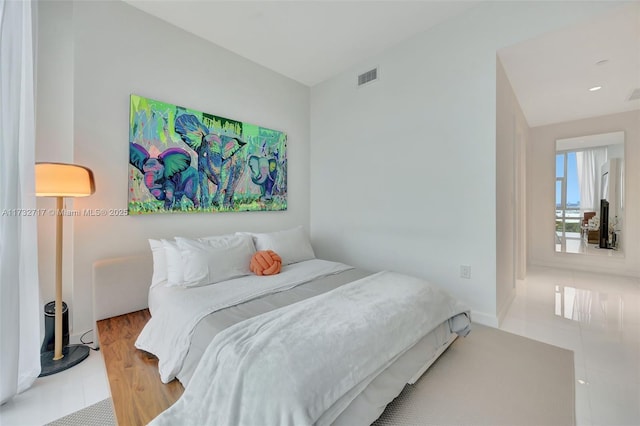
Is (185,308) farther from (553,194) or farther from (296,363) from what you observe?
(553,194)

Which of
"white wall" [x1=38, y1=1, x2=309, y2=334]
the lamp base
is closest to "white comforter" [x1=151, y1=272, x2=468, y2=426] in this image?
the lamp base

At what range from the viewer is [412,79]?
3027mm

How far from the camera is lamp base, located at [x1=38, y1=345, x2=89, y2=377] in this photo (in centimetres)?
182

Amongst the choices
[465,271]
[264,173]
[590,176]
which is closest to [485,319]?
[465,271]

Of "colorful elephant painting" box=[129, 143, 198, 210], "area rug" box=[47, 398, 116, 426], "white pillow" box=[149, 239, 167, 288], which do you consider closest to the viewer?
"area rug" box=[47, 398, 116, 426]

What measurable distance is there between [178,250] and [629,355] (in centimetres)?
361

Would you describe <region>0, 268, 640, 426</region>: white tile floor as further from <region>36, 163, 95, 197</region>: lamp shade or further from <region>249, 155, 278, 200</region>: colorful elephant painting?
<region>249, 155, 278, 200</region>: colorful elephant painting

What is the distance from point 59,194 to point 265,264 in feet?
5.08

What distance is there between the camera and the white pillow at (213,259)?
2117 millimetres

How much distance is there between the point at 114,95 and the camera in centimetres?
237

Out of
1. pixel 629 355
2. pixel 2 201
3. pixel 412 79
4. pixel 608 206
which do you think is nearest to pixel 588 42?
pixel 412 79

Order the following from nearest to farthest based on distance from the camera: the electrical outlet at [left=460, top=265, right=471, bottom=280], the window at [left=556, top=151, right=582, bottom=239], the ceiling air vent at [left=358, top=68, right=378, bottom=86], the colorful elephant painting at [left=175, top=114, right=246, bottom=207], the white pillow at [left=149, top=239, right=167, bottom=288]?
1. the white pillow at [left=149, top=239, right=167, bottom=288]
2. the electrical outlet at [left=460, top=265, right=471, bottom=280]
3. the colorful elephant painting at [left=175, top=114, right=246, bottom=207]
4. the ceiling air vent at [left=358, top=68, right=378, bottom=86]
5. the window at [left=556, top=151, right=582, bottom=239]

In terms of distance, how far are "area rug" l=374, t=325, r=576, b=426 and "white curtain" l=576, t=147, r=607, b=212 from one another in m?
3.86

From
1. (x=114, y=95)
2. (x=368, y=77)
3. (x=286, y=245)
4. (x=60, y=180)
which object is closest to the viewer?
(x=60, y=180)
